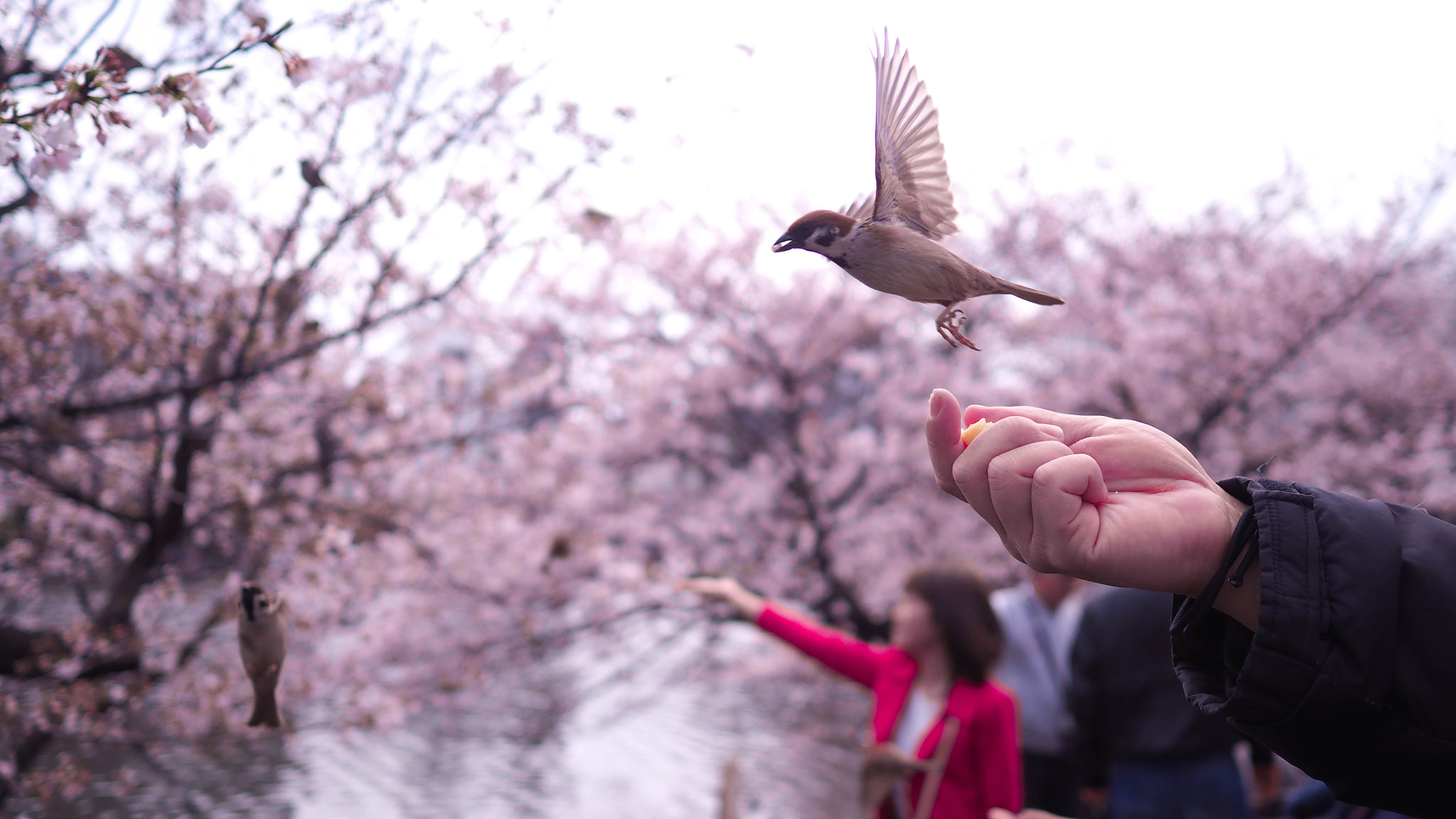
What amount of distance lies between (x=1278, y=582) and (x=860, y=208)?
69 cm

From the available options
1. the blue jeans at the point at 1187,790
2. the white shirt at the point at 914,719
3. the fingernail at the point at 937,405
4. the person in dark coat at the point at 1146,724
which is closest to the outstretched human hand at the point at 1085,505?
the fingernail at the point at 937,405

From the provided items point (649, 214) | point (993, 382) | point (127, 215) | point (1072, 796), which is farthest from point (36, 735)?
point (993, 382)

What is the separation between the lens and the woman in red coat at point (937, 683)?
3.15 meters

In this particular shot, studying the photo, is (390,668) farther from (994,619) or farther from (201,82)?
(201,82)

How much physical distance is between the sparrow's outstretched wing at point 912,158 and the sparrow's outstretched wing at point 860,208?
90mm

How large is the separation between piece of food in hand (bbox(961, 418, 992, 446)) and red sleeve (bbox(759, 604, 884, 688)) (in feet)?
8.26

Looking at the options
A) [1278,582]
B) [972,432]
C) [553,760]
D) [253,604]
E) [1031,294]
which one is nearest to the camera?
[1031,294]

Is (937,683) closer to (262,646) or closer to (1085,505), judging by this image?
(1085,505)

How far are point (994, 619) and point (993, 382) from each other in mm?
4587

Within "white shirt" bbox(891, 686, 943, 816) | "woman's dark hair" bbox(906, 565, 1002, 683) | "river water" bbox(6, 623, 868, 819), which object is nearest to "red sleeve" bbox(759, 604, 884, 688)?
"white shirt" bbox(891, 686, 943, 816)

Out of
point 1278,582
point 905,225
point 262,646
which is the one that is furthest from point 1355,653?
point 262,646

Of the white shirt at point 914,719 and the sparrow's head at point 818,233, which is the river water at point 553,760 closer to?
the white shirt at point 914,719

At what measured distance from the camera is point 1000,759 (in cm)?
316

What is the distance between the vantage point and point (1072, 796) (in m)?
4.65
